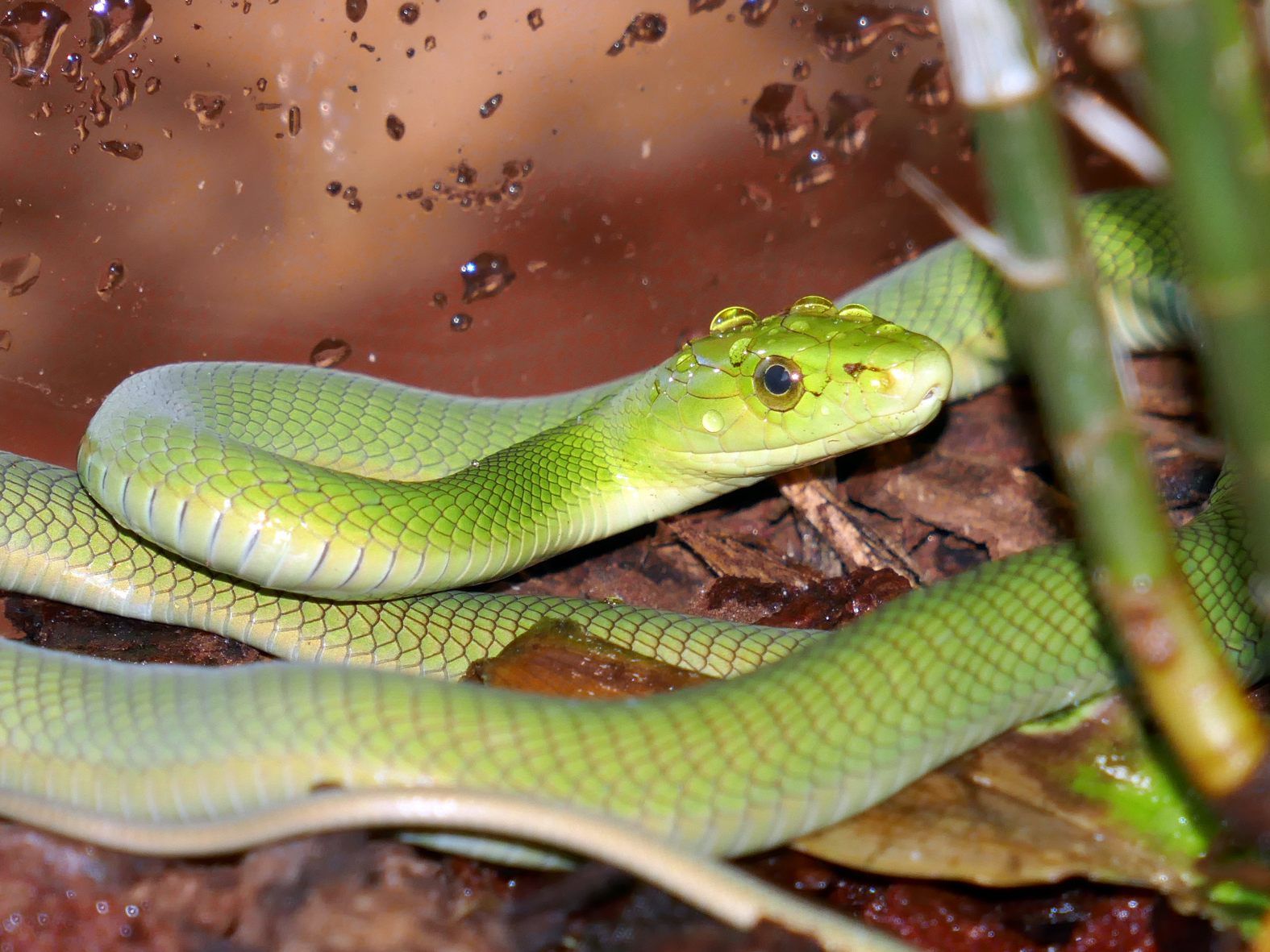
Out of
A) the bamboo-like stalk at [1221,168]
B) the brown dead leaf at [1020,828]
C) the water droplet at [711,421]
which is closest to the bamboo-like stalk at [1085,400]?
the bamboo-like stalk at [1221,168]

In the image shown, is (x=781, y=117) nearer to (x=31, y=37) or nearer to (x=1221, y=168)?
(x=31, y=37)

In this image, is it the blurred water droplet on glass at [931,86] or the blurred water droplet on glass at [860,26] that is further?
the blurred water droplet on glass at [931,86]

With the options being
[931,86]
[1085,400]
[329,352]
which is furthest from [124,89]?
[1085,400]

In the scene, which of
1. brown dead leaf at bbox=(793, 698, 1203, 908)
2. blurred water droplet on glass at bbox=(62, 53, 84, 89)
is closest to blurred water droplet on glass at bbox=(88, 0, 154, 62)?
blurred water droplet on glass at bbox=(62, 53, 84, 89)

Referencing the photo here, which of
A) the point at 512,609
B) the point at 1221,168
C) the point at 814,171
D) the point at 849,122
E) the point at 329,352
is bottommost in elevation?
the point at 512,609

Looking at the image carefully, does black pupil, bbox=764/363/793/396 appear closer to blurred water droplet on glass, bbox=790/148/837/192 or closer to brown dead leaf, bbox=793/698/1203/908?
brown dead leaf, bbox=793/698/1203/908

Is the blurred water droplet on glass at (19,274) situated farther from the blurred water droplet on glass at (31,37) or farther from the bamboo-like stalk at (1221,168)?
the bamboo-like stalk at (1221,168)

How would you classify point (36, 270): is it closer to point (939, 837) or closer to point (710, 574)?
point (710, 574)
